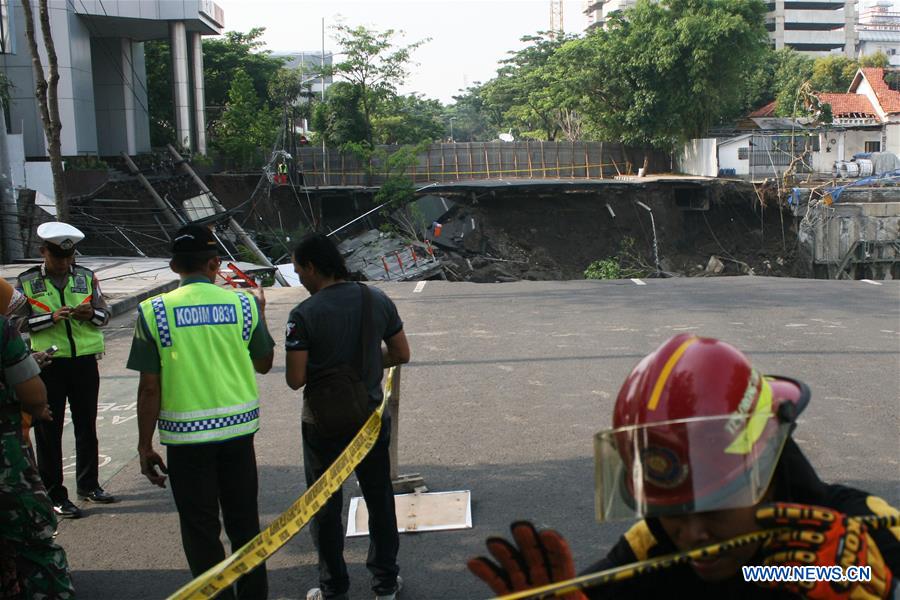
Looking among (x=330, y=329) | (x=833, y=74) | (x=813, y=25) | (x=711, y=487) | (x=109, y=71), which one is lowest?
(x=330, y=329)

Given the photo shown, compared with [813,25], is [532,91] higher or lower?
lower

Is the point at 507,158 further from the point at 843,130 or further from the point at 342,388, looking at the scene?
the point at 342,388

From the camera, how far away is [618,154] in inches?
1682

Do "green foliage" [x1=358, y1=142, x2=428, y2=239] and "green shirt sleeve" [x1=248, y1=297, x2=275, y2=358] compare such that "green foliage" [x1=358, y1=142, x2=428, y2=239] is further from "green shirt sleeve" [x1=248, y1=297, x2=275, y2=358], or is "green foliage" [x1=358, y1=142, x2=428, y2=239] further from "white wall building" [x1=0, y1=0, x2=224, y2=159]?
"green shirt sleeve" [x1=248, y1=297, x2=275, y2=358]

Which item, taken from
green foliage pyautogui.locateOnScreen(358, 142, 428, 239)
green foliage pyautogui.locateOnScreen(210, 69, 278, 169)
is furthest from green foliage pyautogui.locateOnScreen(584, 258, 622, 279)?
green foliage pyautogui.locateOnScreen(210, 69, 278, 169)

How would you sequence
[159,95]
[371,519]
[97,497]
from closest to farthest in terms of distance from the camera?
1. [371,519]
2. [97,497]
3. [159,95]

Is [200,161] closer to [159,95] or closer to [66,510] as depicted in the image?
[159,95]

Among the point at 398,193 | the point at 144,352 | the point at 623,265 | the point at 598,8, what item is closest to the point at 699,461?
the point at 144,352

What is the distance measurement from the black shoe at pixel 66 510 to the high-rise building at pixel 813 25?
103 metres

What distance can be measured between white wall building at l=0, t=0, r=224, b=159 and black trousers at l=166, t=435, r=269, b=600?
28.0m

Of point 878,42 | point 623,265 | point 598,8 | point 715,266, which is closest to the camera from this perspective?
point 715,266

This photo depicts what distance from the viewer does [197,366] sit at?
3.77 meters

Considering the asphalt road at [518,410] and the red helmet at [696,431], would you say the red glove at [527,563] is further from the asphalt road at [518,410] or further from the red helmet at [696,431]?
the asphalt road at [518,410]

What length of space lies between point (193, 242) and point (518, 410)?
169 inches
